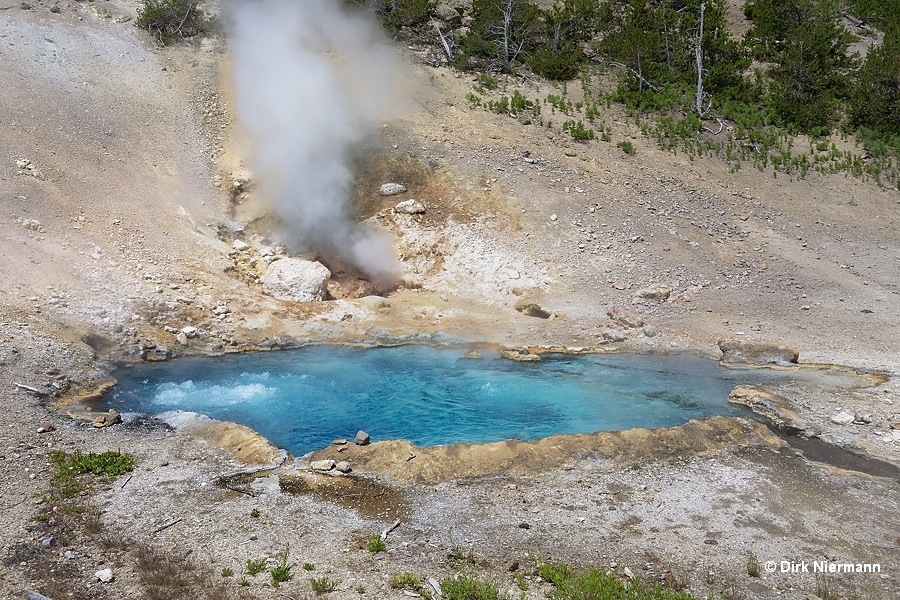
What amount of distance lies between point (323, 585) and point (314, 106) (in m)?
17.7

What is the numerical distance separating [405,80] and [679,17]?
1223cm

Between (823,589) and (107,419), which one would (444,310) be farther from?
(823,589)

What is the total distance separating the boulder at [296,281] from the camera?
16.0 m

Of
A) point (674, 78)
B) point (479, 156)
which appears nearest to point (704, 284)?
point (479, 156)

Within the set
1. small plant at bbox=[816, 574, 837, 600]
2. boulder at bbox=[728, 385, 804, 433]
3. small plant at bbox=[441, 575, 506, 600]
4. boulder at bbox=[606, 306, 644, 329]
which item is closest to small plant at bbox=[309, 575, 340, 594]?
small plant at bbox=[441, 575, 506, 600]

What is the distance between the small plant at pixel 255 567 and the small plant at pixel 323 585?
0.56m

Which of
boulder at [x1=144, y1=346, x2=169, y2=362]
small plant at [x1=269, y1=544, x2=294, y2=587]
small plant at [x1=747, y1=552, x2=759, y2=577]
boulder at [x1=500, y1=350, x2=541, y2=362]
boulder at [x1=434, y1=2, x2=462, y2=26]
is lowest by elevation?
boulder at [x1=144, y1=346, x2=169, y2=362]

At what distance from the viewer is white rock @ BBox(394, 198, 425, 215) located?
62.2ft

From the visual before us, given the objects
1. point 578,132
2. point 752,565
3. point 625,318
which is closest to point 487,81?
point 578,132

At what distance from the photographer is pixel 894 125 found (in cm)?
2406

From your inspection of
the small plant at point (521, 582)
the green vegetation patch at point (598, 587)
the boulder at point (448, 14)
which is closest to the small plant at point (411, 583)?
the small plant at point (521, 582)

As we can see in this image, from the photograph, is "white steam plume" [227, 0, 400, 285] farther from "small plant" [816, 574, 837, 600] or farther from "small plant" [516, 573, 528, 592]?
"small plant" [816, 574, 837, 600]

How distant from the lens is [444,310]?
1597 centimetres

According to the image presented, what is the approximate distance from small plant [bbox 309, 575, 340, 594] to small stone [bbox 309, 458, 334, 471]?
250cm
